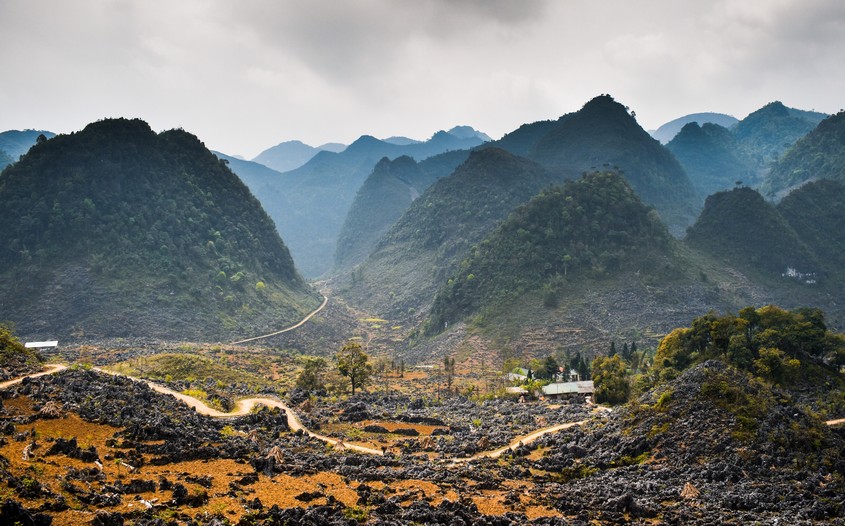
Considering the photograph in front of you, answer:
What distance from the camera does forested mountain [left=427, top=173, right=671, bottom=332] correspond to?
136 meters

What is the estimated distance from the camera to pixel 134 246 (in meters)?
132

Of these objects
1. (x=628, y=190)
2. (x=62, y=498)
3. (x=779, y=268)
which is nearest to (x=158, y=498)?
(x=62, y=498)

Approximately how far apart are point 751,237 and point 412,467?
159700mm

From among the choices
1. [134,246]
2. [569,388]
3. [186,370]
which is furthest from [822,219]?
[134,246]

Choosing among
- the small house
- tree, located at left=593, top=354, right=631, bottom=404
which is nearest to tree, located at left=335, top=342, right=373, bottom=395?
the small house

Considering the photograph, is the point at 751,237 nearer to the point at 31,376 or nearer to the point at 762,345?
the point at 762,345

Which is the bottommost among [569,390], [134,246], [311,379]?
[569,390]

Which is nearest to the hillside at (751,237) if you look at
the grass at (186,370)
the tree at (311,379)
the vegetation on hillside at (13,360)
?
the tree at (311,379)

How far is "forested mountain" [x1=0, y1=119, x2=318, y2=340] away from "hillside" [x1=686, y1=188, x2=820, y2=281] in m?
119

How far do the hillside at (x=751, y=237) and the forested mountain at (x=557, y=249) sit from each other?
2613 cm

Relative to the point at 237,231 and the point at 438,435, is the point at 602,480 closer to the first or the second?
the point at 438,435

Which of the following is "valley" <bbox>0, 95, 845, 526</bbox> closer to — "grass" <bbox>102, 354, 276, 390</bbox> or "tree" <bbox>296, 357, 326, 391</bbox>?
"tree" <bbox>296, 357, 326, 391</bbox>

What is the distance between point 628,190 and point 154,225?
12450 centimetres

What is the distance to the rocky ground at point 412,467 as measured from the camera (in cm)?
2612
